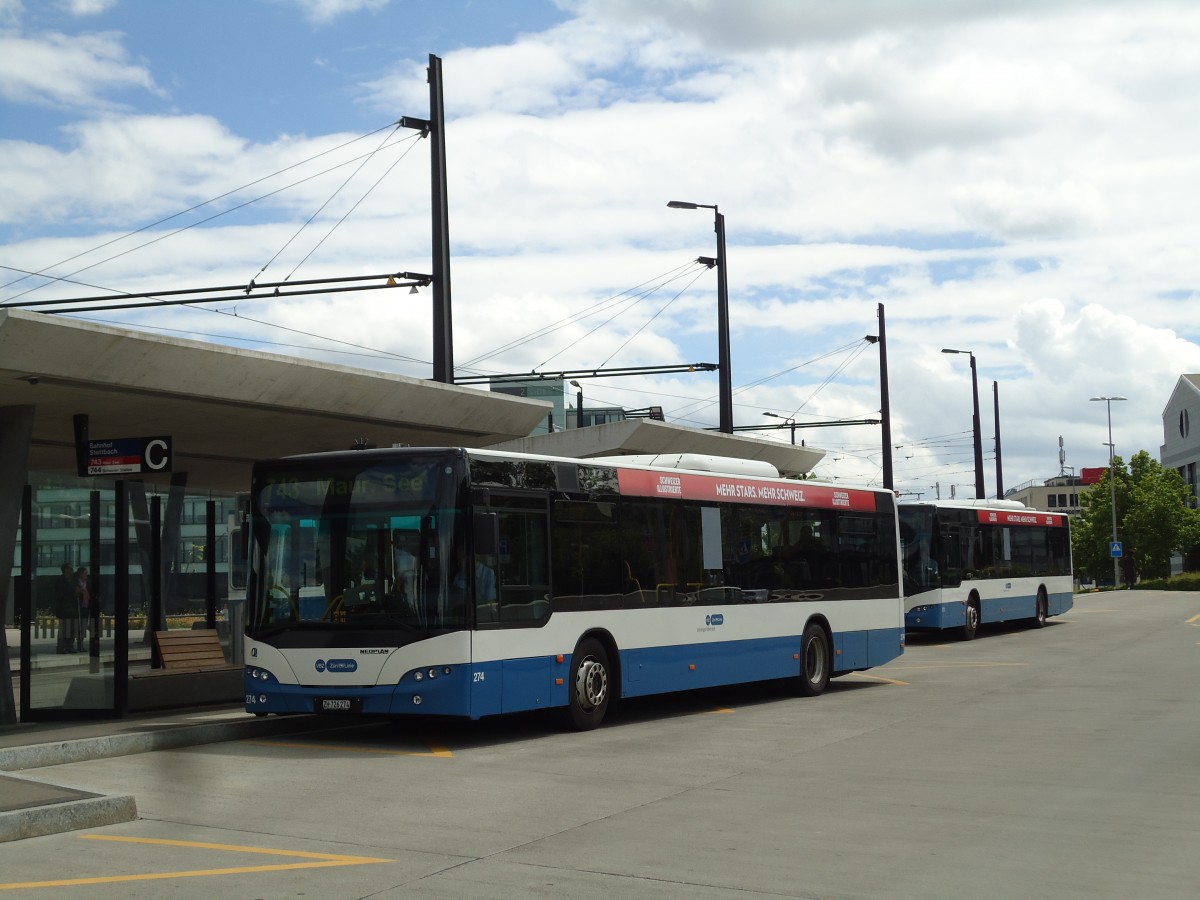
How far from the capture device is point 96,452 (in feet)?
54.7

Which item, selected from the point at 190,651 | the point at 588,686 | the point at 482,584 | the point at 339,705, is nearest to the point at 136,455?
the point at 190,651

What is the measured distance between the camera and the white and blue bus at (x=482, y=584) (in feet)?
44.8

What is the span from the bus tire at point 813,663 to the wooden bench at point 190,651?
24.1 feet

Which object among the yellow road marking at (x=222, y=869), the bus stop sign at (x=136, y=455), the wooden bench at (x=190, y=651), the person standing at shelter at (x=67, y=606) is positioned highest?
the bus stop sign at (x=136, y=455)

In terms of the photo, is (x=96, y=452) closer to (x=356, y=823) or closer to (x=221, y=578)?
(x=221, y=578)

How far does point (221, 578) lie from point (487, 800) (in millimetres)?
9080

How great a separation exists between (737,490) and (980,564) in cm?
1624

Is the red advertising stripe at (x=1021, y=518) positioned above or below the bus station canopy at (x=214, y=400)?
below

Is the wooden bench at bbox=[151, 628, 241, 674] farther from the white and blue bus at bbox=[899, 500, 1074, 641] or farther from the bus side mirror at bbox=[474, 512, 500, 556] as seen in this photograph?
the white and blue bus at bbox=[899, 500, 1074, 641]

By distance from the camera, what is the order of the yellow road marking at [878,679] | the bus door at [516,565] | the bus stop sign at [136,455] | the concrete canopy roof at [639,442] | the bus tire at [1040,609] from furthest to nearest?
the bus tire at [1040,609]
the concrete canopy roof at [639,442]
the yellow road marking at [878,679]
the bus stop sign at [136,455]
the bus door at [516,565]

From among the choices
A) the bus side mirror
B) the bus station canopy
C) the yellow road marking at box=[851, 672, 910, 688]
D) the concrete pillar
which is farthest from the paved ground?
the bus station canopy

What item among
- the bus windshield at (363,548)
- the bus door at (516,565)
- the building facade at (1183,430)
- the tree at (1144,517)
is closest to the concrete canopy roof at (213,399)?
the bus windshield at (363,548)

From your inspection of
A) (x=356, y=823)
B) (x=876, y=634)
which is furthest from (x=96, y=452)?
(x=876, y=634)

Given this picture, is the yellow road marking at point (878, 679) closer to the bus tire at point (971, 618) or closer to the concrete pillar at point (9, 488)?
the bus tire at point (971, 618)
